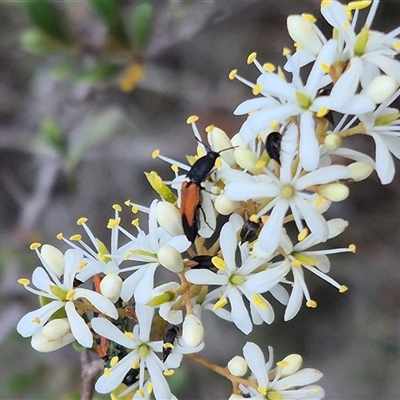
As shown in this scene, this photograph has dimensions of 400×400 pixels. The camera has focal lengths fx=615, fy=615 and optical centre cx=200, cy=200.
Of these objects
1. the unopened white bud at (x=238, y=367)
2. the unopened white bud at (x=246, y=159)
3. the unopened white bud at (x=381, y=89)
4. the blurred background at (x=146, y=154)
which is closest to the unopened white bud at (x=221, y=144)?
the unopened white bud at (x=246, y=159)

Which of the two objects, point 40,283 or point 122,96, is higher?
point 122,96

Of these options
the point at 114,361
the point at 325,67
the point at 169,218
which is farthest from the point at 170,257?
the point at 325,67

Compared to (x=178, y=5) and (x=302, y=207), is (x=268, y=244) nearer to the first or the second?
(x=302, y=207)

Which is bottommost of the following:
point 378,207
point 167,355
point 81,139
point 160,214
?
point 167,355

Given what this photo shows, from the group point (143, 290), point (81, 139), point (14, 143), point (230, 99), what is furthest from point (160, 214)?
point (14, 143)

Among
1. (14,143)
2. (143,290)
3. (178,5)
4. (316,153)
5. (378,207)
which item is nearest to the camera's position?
(316,153)

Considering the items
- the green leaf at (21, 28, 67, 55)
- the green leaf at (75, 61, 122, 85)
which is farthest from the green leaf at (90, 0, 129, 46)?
the green leaf at (21, 28, 67, 55)
